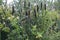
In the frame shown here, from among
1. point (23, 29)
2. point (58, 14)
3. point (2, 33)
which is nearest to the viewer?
point (23, 29)

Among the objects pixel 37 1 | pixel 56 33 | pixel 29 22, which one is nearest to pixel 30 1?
pixel 37 1

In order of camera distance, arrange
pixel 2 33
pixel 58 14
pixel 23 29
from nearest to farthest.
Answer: pixel 23 29
pixel 2 33
pixel 58 14

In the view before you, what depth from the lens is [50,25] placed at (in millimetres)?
12250

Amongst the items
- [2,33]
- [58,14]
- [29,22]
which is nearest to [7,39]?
[2,33]

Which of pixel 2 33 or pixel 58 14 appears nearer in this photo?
pixel 2 33

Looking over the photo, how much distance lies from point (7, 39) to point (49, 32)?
2.17 meters

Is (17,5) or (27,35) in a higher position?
(17,5)

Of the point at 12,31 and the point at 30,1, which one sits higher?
the point at 30,1

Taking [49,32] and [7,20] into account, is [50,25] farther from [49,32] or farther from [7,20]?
[7,20]

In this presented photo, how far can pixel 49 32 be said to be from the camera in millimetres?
12422

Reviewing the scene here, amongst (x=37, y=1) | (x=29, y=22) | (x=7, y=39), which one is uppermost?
(x=37, y=1)

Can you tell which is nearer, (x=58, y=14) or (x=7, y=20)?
(x=7, y=20)

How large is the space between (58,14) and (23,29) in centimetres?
299

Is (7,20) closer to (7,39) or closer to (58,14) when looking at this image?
(7,39)
